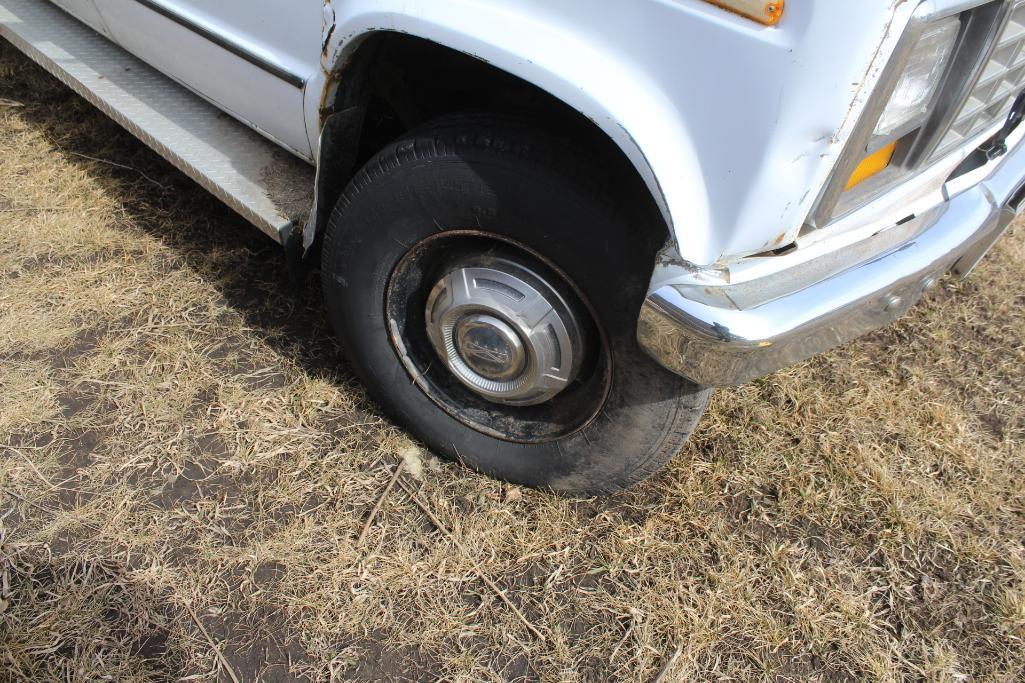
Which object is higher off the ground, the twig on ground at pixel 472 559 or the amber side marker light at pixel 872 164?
the amber side marker light at pixel 872 164

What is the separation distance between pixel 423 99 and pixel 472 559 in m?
1.32

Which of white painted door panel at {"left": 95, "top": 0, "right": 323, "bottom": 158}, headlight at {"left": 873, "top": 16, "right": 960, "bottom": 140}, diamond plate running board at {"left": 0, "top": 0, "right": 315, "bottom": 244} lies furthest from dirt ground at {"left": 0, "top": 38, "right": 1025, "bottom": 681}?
headlight at {"left": 873, "top": 16, "right": 960, "bottom": 140}

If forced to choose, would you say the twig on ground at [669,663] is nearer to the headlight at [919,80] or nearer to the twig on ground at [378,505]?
the twig on ground at [378,505]

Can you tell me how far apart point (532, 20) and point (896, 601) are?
1.75m

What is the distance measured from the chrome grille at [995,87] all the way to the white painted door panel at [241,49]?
4.87ft

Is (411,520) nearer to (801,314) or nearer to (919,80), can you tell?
(801,314)

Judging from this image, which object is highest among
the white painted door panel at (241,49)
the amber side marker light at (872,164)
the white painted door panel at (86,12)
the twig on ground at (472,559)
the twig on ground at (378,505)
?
the amber side marker light at (872,164)

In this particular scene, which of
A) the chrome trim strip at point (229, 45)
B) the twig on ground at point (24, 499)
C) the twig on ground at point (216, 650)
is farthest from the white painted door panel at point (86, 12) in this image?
the twig on ground at point (216, 650)

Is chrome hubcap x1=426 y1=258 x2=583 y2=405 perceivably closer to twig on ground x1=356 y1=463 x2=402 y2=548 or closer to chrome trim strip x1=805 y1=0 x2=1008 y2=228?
twig on ground x1=356 y1=463 x2=402 y2=548

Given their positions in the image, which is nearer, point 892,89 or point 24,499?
point 892,89

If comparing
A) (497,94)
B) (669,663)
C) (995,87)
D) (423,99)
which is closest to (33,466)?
(423,99)

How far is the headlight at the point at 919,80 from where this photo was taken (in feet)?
4.00

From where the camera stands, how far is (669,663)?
5.75ft

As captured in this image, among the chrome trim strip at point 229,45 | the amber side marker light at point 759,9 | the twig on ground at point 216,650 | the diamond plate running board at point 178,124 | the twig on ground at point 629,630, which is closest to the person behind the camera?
the amber side marker light at point 759,9
